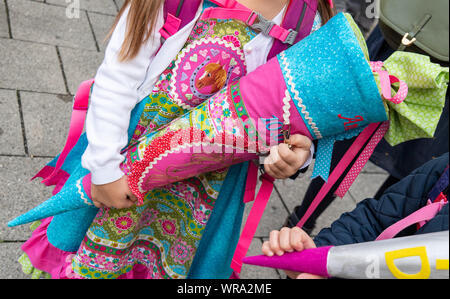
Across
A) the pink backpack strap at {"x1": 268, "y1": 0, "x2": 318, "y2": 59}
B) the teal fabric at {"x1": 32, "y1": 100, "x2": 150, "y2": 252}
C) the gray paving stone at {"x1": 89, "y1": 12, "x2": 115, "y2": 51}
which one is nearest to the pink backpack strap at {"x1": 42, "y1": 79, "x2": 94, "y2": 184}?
the teal fabric at {"x1": 32, "y1": 100, "x2": 150, "y2": 252}

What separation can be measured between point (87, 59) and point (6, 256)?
1.63 meters

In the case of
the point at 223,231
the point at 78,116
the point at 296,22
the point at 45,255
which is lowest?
the point at 45,255

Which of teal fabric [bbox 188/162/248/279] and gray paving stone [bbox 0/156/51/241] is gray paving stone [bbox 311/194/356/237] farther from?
gray paving stone [bbox 0/156/51/241]

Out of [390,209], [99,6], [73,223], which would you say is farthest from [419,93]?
[99,6]

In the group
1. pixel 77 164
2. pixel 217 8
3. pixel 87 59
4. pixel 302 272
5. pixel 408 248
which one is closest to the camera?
pixel 408 248

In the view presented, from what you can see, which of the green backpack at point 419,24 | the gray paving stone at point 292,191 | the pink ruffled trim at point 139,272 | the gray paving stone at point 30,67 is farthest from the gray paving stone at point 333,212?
the gray paving stone at point 30,67

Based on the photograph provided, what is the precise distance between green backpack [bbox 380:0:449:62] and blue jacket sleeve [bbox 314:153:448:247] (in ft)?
1.70

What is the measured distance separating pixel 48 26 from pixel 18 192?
5.06 ft

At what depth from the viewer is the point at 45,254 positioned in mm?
1734

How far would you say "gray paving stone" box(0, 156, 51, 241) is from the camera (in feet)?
6.35

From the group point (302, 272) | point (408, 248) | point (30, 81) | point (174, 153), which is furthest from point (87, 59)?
point (408, 248)

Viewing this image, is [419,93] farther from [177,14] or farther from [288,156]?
[177,14]

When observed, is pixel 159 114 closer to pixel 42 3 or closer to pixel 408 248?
pixel 408 248

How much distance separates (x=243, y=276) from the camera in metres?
2.18
